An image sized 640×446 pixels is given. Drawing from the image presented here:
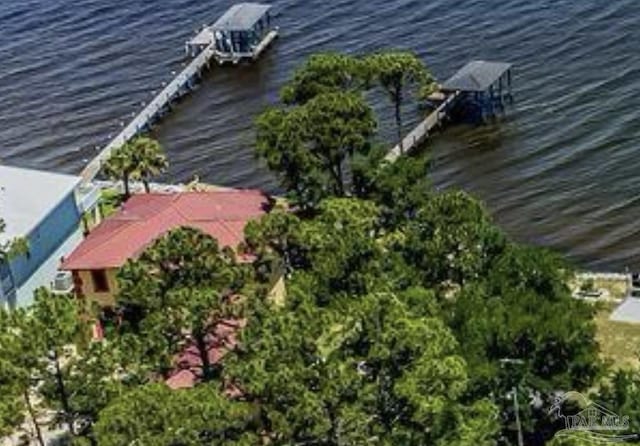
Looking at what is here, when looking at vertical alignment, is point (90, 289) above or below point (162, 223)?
below

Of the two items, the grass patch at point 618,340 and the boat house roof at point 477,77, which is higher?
the boat house roof at point 477,77

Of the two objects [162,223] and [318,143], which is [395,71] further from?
[162,223]

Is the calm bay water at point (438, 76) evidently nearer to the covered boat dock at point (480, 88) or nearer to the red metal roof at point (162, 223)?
the covered boat dock at point (480, 88)

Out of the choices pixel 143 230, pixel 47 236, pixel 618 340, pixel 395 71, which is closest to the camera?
pixel 618 340

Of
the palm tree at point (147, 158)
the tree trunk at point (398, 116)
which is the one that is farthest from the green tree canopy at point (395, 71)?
the palm tree at point (147, 158)

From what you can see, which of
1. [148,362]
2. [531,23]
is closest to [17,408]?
[148,362]

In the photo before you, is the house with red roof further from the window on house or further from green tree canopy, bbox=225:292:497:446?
green tree canopy, bbox=225:292:497:446

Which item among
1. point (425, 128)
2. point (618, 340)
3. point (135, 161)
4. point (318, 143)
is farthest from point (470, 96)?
point (618, 340)
